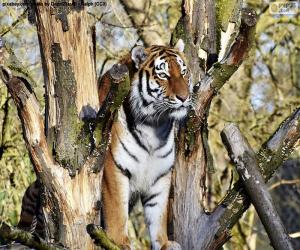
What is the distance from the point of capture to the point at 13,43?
7285 millimetres

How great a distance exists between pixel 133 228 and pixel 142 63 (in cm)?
443

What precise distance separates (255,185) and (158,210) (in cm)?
90

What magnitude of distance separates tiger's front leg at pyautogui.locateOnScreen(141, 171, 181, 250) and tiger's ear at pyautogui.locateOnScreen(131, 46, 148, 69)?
78 centimetres

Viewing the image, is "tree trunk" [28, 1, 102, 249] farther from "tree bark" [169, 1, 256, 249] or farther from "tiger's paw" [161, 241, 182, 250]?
"tiger's paw" [161, 241, 182, 250]

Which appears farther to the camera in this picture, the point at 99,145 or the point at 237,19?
the point at 237,19

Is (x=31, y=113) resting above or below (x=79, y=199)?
above

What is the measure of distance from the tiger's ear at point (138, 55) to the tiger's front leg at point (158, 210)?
2.54 ft

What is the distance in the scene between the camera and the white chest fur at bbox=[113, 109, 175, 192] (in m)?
4.51

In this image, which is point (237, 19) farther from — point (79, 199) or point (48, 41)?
point (79, 199)

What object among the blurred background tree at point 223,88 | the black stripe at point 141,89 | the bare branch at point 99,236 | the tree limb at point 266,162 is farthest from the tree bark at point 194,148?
the blurred background tree at point 223,88

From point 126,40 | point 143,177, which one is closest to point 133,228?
point 126,40

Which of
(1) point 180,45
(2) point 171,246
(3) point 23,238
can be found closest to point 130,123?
(1) point 180,45

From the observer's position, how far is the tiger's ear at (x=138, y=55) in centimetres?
457

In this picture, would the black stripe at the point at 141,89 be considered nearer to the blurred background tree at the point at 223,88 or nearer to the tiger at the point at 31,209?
the tiger at the point at 31,209
